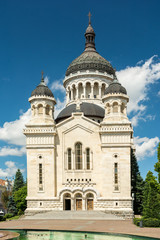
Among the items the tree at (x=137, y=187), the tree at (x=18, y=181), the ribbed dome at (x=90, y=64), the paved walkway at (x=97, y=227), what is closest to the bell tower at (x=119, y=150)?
the tree at (x=137, y=187)

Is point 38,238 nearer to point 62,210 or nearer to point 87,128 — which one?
point 62,210

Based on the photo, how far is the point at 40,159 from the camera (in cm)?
4384

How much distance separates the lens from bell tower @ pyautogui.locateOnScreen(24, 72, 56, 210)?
43.0 m

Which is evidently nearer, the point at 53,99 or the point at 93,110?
the point at 53,99

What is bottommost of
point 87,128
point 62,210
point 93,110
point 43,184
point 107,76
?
point 62,210

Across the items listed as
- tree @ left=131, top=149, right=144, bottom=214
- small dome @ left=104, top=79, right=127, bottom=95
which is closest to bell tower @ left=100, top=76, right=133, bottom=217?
small dome @ left=104, top=79, right=127, bottom=95

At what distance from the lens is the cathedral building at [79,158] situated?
42406 millimetres

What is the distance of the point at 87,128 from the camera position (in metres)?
45.2

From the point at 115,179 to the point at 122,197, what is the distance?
95.4 inches

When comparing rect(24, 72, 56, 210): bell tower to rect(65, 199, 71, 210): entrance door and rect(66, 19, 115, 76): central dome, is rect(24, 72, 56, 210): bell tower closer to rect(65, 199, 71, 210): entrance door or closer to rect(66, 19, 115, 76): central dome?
rect(65, 199, 71, 210): entrance door

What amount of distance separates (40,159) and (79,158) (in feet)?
17.2

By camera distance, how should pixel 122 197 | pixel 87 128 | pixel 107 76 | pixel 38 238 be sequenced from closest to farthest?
pixel 38 238 < pixel 122 197 < pixel 87 128 < pixel 107 76

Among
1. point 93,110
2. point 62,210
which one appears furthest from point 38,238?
point 93,110

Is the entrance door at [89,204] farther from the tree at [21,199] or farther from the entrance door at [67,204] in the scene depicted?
the tree at [21,199]
